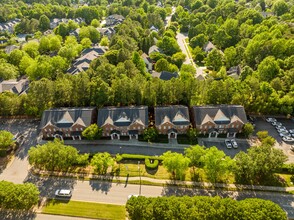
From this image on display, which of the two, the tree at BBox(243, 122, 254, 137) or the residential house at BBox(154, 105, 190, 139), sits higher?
the residential house at BBox(154, 105, 190, 139)

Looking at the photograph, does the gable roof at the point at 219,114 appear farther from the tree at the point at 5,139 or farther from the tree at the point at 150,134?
the tree at the point at 5,139

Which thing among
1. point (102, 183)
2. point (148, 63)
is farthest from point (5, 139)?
point (148, 63)

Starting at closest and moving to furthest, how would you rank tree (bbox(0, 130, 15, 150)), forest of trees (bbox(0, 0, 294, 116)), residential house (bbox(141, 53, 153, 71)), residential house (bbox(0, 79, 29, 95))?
tree (bbox(0, 130, 15, 150)) → forest of trees (bbox(0, 0, 294, 116)) → residential house (bbox(0, 79, 29, 95)) → residential house (bbox(141, 53, 153, 71))

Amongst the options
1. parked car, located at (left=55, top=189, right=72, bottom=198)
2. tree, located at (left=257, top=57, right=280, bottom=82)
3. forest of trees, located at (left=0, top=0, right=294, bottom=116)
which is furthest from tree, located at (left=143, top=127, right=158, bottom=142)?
tree, located at (left=257, top=57, right=280, bottom=82)

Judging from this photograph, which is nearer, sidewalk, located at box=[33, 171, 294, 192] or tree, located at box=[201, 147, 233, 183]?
tree, located at box=[201, 147, 233, 183]

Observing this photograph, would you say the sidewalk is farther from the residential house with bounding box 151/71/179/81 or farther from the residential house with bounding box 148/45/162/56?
the residential house with bounding box 148/45/162/56

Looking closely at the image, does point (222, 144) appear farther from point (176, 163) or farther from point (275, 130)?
point (176, 163)
